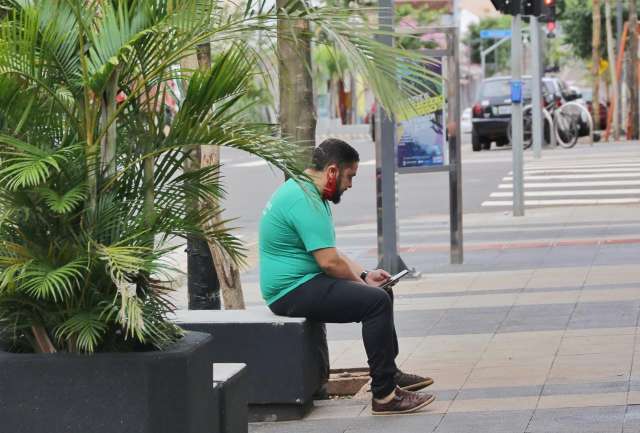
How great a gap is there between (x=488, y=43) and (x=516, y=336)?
117 m

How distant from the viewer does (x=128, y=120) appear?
5.59 metres

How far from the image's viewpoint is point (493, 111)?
35.8 meters

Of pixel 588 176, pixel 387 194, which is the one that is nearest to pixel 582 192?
pixel 588 176

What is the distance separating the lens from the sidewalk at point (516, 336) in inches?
276

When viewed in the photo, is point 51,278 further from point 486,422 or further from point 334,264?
point 486,422

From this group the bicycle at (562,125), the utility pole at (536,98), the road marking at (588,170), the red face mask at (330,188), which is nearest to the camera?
the red face mask at (330,188)

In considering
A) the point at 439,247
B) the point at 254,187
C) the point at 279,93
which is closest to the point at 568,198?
the point at 439,247

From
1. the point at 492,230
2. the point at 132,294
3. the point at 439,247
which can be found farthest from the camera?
the point at 492,230

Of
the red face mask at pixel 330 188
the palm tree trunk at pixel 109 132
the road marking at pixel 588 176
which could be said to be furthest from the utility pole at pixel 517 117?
the palm tree trunk at pixel 109 132

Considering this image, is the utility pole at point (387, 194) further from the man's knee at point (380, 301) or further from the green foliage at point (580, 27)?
the green foliage at point (580, 27)

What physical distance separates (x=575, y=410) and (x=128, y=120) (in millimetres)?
2771

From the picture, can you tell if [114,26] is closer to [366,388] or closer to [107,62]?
[107,62]

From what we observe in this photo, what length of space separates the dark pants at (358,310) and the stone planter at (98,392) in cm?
194

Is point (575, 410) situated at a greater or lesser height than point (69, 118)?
lesser
